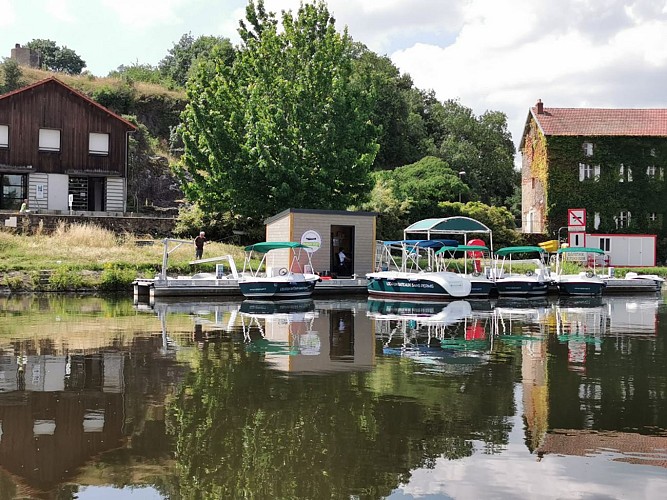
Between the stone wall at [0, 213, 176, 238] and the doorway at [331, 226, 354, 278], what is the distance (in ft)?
37.0

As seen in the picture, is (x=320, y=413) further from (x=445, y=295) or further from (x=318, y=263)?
(x=318, y=263)

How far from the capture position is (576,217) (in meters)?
53.2

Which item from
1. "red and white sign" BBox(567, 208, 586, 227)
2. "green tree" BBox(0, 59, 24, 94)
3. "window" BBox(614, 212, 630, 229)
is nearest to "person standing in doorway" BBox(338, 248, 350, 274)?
"red and white sign" BBox(567, 208, 586, 227)

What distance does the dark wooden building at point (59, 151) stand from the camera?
48062mm

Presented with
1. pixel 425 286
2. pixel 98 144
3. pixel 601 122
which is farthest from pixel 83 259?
pixel 601 122

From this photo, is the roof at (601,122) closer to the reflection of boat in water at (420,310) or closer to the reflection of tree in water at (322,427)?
the reflection of boat in water at (420,310)

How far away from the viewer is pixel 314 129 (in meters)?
40.2

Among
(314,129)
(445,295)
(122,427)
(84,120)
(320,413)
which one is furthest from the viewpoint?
(84,120)

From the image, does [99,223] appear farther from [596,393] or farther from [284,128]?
[596,393]

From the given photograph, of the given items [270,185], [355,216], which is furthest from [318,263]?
[270,185]

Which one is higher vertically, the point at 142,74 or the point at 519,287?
the point at 142,74

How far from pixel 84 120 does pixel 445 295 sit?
1139 inches

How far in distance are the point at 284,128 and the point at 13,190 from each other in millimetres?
19830

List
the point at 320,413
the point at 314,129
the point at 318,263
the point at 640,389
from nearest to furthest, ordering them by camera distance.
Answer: the point at 320,413 < the point at 640,389 < the point at 318,263 < the point at 314,129
